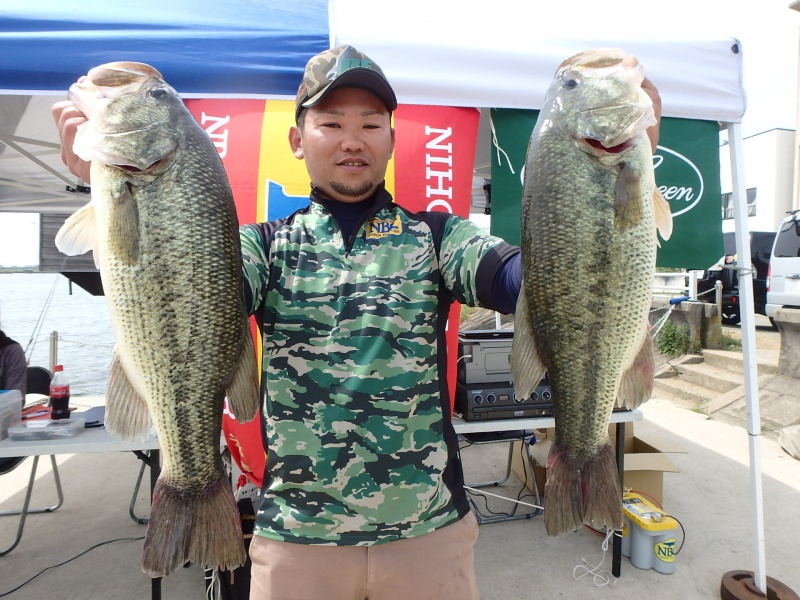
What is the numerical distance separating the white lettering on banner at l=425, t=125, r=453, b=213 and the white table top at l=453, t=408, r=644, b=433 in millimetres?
1503

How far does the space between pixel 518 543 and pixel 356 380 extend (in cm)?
310

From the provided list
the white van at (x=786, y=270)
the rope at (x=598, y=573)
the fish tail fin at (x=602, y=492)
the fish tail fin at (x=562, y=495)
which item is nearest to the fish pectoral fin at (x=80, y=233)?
the fish tail fin at (x=562, y=495)

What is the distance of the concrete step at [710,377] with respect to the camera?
25.3 ft

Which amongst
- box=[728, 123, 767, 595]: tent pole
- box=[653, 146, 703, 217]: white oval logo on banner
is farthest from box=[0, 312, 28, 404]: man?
box=[728, 123, 767, 595]: tent pole

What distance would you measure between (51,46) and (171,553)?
8.34 ft

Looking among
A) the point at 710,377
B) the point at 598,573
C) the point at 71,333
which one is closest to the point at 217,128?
the point at 598,573

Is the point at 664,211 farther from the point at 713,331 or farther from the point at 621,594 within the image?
the point at 713,331

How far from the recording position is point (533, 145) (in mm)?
1532

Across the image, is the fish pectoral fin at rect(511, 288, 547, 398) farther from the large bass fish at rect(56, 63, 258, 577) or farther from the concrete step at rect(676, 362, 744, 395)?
the concrete step at rect(676, 362, 744, 395)

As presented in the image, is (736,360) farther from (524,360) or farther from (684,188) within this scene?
(524,360)

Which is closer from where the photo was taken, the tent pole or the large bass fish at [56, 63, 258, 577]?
the large bass fish at [56, 63, 258, 577]

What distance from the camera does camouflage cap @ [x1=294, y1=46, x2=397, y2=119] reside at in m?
1.58

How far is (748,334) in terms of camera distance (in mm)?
3076

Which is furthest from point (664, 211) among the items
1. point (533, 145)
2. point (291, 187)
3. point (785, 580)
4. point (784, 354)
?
point (784, 354)
